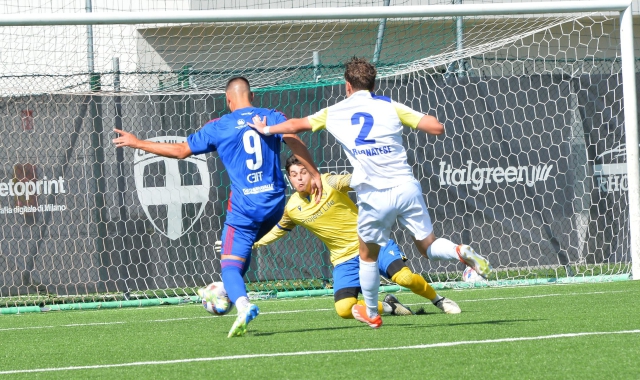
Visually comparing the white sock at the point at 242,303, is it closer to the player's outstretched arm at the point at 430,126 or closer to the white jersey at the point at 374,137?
the white jersey at the point at 374,137

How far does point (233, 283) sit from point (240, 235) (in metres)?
0.41

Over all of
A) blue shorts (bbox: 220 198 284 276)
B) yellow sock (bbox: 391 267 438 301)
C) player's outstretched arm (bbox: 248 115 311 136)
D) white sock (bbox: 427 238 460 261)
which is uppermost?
player's outstretched arm (bbox: 248 115 311 136)

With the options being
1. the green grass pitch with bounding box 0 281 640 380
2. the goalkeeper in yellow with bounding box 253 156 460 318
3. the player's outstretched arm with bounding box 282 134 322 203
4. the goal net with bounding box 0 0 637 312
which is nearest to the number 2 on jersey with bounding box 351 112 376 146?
the player's outstretched arm with bounding box 282 134 322 203

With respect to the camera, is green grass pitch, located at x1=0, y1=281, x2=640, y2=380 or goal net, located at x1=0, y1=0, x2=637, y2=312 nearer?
green grass pitch, located at x1=0, y1=281, x2=640, y2=380

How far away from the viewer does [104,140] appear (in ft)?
34.9

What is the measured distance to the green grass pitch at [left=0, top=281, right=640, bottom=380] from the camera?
434cm

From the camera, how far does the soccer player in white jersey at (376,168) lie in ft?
19.3

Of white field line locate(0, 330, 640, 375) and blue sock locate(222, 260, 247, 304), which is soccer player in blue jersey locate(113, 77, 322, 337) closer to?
blue sock locate(222, 260, 247, 304)

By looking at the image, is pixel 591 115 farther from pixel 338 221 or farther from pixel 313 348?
pixel 313 348

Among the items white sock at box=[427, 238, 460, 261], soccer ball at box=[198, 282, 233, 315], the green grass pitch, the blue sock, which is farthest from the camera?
soccer ball at box=[198, 282, 233, 315]

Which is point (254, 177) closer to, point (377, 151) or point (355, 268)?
point (377, 151)

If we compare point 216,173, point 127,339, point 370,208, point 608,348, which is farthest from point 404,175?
point 216,173

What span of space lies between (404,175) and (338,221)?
2164mm

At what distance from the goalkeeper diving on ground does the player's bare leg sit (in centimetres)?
132
